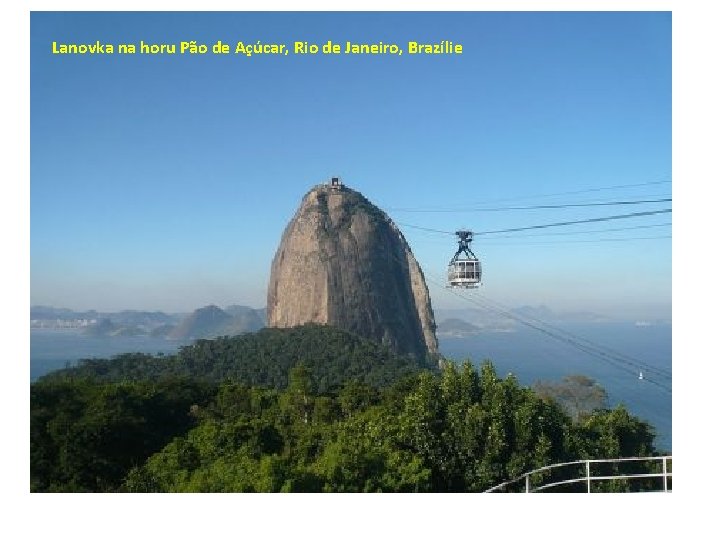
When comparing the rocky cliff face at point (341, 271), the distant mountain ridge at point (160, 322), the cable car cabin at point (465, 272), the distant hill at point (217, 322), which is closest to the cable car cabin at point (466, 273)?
the cable car cabin at point (465, 272)

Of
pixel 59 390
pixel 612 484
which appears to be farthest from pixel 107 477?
pixel 612 484

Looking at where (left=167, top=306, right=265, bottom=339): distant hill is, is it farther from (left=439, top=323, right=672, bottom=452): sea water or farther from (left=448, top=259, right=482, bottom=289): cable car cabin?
(left=448, top=259, right=482, bottom=289): cable car cabin

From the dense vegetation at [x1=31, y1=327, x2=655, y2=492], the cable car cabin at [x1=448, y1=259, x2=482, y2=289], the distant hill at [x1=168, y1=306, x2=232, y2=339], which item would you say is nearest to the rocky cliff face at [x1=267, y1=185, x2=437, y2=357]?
the distant hill at [x1=168, y1=306, x2=232, y2=339]

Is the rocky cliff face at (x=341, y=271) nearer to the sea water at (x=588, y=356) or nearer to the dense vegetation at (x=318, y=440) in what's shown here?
the sea water at (x=588, y=356)

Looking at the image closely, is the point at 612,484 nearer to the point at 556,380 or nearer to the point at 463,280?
the point at 463,280

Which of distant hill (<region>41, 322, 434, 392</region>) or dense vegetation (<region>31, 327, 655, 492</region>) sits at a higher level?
dense vegetation (<region>31, 327, 655, 492</region>)
